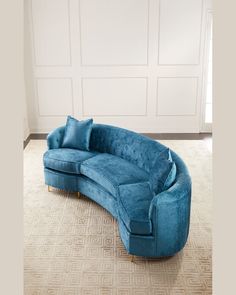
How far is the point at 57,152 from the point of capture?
4.52 meters

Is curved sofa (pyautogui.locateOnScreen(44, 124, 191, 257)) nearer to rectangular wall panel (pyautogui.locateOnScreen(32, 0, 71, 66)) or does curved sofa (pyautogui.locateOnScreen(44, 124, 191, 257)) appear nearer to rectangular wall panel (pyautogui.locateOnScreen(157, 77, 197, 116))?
rectangular wall panel (pyautogui.locateOnScreen(32, 0, 71, 66))

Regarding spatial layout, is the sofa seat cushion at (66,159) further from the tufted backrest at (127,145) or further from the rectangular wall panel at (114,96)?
the rectangular wall panel at (114,96)

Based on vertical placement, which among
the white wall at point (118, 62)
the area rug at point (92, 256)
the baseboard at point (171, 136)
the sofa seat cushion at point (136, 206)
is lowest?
the area rug at point (92, 256)

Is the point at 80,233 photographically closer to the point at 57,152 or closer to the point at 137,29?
the point at 57,152

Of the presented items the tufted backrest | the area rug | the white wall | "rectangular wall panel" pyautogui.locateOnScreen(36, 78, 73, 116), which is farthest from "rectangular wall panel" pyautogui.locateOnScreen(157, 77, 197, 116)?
the area rug

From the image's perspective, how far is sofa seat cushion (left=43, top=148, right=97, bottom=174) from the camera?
431 cm

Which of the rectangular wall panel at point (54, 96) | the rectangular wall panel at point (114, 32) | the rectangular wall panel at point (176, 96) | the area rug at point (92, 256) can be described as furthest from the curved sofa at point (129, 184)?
the rectangular wall panel at point (176, 96)

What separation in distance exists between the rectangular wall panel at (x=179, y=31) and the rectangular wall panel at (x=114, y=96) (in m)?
0.66

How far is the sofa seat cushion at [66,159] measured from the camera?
14.1 feet

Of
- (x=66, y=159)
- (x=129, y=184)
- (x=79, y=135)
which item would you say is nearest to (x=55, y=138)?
(x=79, y=135)

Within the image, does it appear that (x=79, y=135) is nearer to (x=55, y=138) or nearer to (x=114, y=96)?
(x=55, y=138)

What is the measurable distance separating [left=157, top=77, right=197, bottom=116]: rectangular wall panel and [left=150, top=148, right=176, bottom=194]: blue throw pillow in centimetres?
321

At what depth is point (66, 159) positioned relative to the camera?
436 centimetres

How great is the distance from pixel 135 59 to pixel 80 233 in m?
3.64
